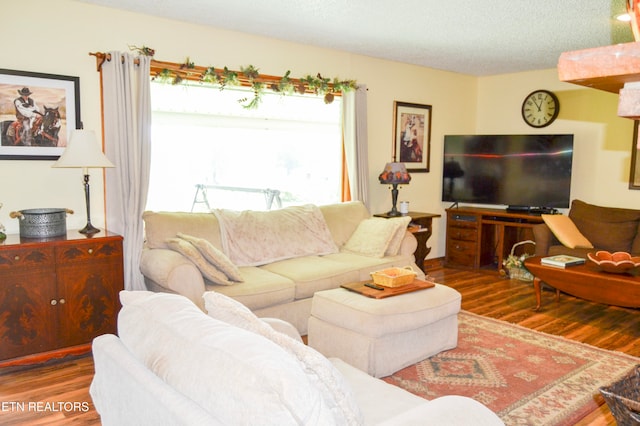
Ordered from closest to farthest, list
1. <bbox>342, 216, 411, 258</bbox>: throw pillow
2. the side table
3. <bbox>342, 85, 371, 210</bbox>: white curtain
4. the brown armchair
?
1. <bbox>342, 216, 411, 258</bbox>: throw pillow
2. the brown armchair
3. <bbox>342, 85, 371, 210</bbox>: white curtain
4. the side table

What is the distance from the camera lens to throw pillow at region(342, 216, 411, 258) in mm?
4488

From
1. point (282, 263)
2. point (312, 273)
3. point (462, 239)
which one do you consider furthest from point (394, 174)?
point (312, 273)

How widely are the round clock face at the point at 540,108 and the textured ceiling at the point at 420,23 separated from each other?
849mm

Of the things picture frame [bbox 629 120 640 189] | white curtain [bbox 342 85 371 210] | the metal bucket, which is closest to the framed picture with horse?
the metal bucket

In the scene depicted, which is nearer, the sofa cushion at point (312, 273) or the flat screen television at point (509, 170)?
the sofa cushion at point (312, 273)

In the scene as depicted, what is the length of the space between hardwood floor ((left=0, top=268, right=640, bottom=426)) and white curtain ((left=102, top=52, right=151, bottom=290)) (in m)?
0.96

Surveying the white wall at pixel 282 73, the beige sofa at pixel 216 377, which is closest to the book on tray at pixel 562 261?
the white wall at pixel 282 73

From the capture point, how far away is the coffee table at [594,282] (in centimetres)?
371

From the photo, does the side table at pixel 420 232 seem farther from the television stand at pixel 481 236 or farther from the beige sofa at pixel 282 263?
the television stand at pixel 481 236

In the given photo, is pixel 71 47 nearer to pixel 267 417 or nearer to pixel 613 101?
pixel 267 417

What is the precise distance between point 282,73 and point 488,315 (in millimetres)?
2948

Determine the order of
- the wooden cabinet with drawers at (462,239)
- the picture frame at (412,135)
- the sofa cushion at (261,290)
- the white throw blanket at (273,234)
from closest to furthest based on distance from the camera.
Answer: the sofa cushion at (261,290)
the white throw blanket at (273,234)
the picture frame at (412,135)
the wooden cabinet with drawers at (462,239)

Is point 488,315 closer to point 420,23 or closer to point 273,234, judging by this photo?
point 273,234

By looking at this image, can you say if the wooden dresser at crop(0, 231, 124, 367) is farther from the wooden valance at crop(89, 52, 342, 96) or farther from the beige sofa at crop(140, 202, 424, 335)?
the wooden valance at crop(89, 52, 342, 96)
